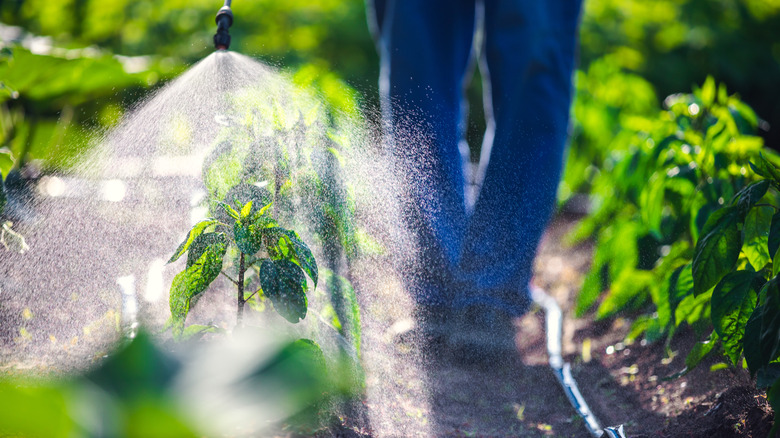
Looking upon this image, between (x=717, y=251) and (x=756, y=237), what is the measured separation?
0.49 feet

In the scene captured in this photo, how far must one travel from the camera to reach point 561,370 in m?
1.63

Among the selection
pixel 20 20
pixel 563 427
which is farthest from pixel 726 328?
pixel 20 20

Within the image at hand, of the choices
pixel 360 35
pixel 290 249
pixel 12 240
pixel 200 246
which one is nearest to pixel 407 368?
pixel 290 249

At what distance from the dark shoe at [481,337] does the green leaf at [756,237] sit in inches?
25.3

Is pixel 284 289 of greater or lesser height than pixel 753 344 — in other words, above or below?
above

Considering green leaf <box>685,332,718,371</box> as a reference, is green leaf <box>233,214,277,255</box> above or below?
above

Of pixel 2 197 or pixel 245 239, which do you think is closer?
pixel 245 239

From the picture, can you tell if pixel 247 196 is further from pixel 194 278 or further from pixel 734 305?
pixel 734 305

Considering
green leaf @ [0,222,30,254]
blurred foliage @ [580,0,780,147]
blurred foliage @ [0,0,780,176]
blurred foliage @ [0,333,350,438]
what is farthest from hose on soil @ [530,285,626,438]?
blurred foliage @ [580,0,780,147]

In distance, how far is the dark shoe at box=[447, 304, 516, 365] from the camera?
1.62 meters

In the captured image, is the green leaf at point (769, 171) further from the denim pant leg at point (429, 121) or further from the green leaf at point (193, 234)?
the green leaf at point (193, 234)

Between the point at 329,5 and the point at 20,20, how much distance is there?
1.97 m

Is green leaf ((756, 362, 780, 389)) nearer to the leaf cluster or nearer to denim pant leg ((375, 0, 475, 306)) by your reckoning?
the leaf cluster

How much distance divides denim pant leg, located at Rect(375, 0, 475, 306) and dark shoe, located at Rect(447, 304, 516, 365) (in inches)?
3.3
